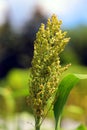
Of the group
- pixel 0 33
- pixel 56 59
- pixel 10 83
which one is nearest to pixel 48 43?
pixel 56 59

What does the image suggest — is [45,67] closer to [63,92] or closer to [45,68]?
[45,68]

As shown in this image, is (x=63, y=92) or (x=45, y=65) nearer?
(x=45, y=65)

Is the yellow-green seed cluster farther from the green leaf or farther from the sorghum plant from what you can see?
the green leaf

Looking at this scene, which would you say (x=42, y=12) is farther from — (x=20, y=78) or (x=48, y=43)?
(x=48, y=43)

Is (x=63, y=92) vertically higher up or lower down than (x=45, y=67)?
lower down

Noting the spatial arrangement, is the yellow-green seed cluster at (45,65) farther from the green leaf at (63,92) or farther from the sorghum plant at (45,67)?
the green leaf at (63,92)

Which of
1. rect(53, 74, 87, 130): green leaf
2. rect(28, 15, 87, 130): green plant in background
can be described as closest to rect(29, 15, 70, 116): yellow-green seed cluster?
rect(28, 15, 87, 130): green plant in background

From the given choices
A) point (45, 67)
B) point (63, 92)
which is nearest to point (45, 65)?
point (45, 67)
